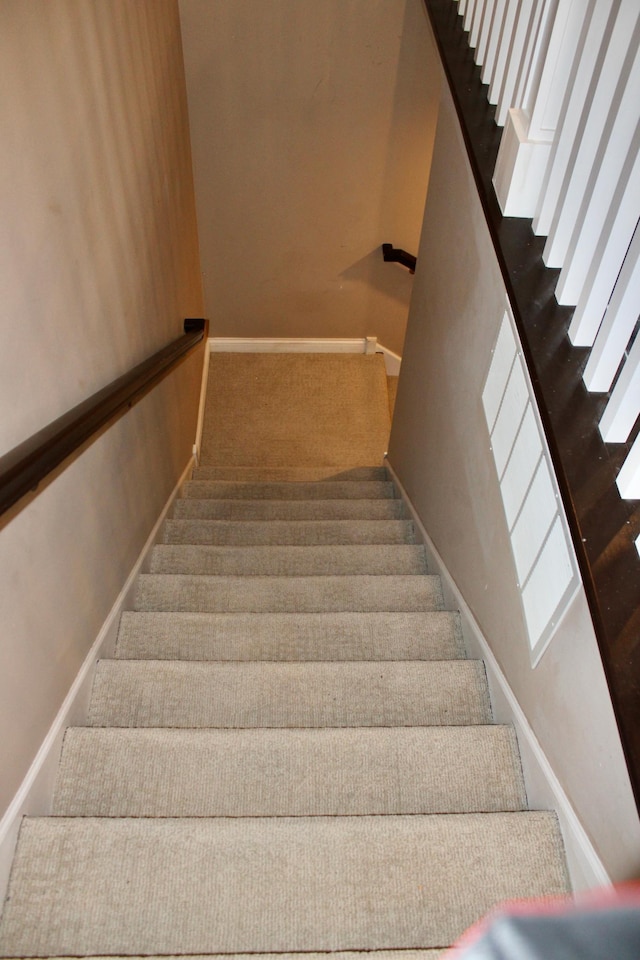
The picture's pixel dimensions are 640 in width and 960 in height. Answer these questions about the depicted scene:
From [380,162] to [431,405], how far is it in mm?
2491

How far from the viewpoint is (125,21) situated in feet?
7.98

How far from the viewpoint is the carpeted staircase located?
1.29 metres

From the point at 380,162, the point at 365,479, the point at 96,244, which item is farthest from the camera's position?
the point at 380,162

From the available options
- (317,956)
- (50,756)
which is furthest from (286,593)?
(317,956)

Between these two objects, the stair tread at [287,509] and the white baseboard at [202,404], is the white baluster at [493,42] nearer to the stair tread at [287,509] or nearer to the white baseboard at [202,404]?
the stair tread at [287,509]

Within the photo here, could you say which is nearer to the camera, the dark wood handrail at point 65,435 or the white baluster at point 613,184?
the dark wood handrail at point 65,435

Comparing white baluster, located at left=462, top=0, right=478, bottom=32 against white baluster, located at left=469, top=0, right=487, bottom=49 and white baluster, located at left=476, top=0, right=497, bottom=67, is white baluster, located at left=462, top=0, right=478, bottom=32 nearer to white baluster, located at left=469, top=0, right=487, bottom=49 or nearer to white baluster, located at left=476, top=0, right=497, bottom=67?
white baluster, located at left=469, top=0, right=487, bottom=49

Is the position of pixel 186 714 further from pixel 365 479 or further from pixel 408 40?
pixel 408 40

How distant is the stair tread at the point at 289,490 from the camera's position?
12.5 feet

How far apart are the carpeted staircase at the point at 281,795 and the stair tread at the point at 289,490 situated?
4.57 feet

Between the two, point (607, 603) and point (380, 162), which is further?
point (380, 162)

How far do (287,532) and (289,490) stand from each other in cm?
81

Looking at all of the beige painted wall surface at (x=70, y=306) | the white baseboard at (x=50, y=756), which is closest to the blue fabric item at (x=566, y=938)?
the beige painted wall surface at (x=70, y=306)

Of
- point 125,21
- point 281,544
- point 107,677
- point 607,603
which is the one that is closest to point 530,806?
point 607,603
